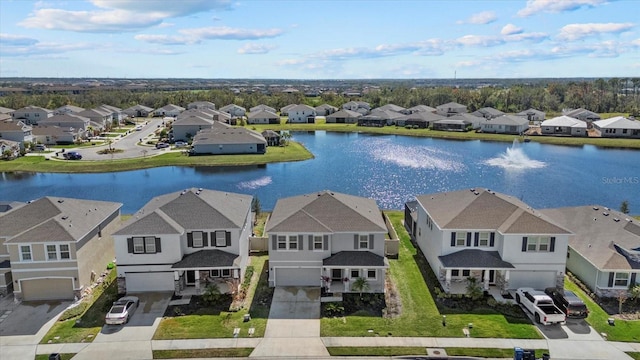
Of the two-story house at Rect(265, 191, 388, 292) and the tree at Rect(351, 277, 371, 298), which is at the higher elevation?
the two-story house at Rect(265, 191, 388, 292)

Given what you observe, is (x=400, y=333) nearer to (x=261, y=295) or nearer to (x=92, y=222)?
(x=261, y=295)

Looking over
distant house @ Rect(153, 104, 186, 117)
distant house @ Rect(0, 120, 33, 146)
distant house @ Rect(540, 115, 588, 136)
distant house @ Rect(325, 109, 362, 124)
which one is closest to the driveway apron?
distant house @ Rect(0, 120, 33, 146)

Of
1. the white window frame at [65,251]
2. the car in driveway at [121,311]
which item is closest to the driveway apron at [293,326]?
the car in driveway at [121,311]

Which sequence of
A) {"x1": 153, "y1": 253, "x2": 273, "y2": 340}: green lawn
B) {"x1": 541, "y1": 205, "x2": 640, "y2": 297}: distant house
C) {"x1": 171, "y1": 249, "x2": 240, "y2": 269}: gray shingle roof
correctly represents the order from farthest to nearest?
1. {"x1": 541, "y1": 205, "x2": 640, "y2": 297}: distant house
2. {"x1": 171, "y1": 249, "x2": 240, "y2": 269}: gray shingle roof
3. {"x1": 153, "y1": 253, "x2": 273, "y2": 340}: green lawn

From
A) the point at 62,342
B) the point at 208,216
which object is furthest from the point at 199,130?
the point at 62,342

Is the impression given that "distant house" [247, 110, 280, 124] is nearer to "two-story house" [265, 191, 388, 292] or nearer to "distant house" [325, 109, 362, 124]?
"distant house" [325, 109, 362, 124]

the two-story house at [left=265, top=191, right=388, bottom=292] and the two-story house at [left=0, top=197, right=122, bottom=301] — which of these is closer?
the two-story house at [left=0, top=197, right=122, bottom=301]

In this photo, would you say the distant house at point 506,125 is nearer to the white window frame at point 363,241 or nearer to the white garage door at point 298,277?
the white window frame at point 363,241
